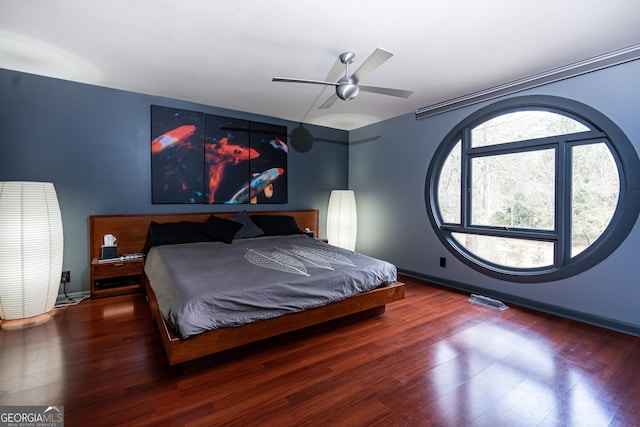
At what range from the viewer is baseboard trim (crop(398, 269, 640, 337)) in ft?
8.15

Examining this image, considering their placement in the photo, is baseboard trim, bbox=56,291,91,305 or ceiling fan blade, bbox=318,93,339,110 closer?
ceiling fan blade, bbox=318,93,339,110

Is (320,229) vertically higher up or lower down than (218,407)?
higher up

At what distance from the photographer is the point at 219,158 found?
4.02 meters

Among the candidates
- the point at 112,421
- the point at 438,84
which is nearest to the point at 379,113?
the point at 438,84

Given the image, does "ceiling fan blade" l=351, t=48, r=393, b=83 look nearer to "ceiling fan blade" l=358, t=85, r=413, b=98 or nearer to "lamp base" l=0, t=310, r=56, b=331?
"ceiling fan blade" l=358, t=85, r=413, b=98

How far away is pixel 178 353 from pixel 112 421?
0.40 m

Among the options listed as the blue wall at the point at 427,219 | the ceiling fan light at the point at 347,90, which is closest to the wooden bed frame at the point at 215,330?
the blue wall at the point at 427,219

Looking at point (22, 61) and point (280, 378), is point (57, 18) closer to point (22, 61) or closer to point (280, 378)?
point (22, 61)

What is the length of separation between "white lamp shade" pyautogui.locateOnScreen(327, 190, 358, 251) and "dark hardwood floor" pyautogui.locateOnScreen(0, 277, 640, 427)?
2149 mm

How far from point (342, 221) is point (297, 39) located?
2.92 m

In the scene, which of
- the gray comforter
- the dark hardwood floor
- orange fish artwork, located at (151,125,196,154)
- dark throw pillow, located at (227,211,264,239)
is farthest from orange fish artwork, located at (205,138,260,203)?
the dark hardwood floor

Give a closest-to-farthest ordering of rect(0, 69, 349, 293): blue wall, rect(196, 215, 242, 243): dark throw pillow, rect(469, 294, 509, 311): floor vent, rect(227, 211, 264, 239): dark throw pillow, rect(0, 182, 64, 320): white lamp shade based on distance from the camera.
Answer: rect(0, 182, 64, 320): white lamp shade < rect(0, 69, 349, 293): blue wall < rect(469, 294, 509, 311): floor vent < rect(196, 215, 242, 243): dark throw pillow < rect(227, 211, 264, 239): dark throw pillow

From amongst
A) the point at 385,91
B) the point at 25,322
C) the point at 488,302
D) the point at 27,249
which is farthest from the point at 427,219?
the point at 25,322

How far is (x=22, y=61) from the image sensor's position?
267 cm
